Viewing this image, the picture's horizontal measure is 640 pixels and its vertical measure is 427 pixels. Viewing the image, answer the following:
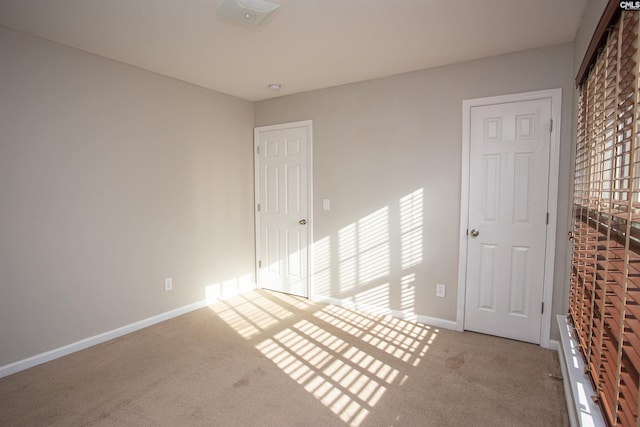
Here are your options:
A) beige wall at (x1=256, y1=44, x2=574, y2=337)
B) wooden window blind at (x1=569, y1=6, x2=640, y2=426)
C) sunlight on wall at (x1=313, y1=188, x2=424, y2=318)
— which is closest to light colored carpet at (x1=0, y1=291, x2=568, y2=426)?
sunlight on wall at (x1=313, y1=188, x2=424, y2=318)

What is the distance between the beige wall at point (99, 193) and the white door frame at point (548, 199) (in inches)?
101

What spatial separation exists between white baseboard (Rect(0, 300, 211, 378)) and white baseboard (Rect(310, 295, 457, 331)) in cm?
143

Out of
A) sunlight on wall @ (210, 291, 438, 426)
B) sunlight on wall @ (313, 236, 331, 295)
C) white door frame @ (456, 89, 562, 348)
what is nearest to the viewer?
sunlight on wall @ (210, 291, 438, 426)

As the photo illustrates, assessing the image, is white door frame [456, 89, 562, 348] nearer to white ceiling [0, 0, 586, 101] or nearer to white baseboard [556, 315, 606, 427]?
white ceiling [0, 0, 586, 101]

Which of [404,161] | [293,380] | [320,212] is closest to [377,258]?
[320,212]

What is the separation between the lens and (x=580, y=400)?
1375 mm

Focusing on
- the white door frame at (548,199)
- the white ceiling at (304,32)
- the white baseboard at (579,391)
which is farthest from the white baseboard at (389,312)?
the white ceiling at (304,32)

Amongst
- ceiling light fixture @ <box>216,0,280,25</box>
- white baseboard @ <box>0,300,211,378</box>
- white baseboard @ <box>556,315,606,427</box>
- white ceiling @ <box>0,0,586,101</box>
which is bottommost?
white baseboard @ <box>0,300,211,378</box>

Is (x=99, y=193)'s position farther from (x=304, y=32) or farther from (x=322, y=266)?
(x=322, y=266)

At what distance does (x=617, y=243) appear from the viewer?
1258 mm

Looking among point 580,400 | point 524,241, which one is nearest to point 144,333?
point 580,400

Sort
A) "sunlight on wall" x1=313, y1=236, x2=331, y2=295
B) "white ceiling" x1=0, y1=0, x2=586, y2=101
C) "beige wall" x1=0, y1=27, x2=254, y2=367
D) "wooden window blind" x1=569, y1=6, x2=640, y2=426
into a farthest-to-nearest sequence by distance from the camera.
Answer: "sunlight on wall" x1=313, y1=236, x2=331, y2=295
"beige wall" x1=0, y1=27, x2=254, y2=367
"white ceiling" x1=0, y1=0, x2=586, y2=101
"wooden window blind" x1=569, y1=6, x2=640, y2=426

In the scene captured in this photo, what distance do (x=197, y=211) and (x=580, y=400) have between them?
11.1ft

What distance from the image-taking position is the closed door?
2715mm
